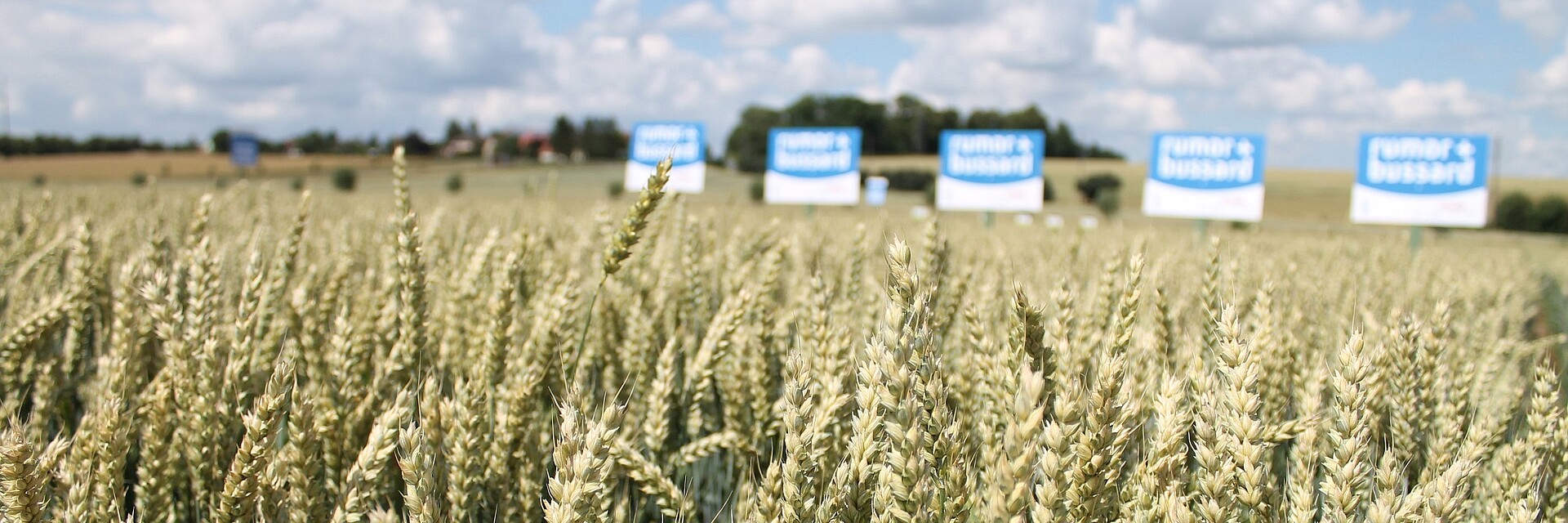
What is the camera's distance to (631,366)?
1721 millimetres

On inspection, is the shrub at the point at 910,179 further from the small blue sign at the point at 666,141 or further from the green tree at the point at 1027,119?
the small blue sign at the point at 666,141

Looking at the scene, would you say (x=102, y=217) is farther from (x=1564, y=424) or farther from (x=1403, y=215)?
(x=1403, y=215)

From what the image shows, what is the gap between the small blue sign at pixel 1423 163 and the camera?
909 centimetres

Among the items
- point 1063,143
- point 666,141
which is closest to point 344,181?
point 666,141

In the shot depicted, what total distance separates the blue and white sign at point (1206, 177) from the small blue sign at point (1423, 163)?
3.66 ft

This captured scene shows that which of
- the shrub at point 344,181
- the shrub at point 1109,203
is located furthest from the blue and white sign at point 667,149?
the shrub at point 344,181

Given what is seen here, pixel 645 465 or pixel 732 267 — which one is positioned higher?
pixel 732 267

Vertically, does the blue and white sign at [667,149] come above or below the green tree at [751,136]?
below

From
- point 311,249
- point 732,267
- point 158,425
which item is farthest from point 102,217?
point 158,425

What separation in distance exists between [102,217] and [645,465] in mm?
5320

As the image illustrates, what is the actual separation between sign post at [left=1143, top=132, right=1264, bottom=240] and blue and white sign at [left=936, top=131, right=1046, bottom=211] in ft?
4.79

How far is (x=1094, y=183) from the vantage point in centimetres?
4422

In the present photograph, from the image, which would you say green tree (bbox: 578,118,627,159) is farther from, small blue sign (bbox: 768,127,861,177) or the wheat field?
the wheat field

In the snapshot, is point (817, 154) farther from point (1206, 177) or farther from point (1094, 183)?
point (1094, 183)
